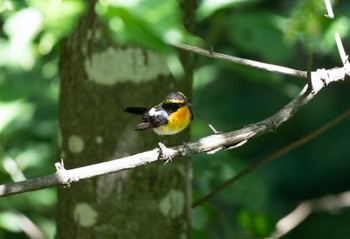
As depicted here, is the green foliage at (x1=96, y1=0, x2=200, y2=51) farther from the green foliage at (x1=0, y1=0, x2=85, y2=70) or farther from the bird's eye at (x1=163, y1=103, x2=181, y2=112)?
the bird's eye at (x1=163, y1=103, x2=181, y2=112)

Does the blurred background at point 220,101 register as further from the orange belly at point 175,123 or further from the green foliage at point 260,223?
the orange belly at point 175,123

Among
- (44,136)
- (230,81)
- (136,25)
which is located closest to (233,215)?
(230,81)

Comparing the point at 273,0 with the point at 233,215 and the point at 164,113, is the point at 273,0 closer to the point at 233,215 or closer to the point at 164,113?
the point at 233,215

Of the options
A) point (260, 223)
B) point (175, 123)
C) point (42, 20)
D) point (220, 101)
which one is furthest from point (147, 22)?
point (220, 101)

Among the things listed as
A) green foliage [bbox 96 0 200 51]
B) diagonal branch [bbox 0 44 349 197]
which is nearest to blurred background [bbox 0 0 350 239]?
green foliage [bbox 96 0 200 51]

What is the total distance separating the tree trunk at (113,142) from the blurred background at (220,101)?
0.12 metres

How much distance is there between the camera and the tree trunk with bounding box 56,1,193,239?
2.59m

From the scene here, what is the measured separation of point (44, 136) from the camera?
13.4 ft

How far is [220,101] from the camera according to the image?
6.25 metres

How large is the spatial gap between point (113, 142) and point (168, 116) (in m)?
0.43

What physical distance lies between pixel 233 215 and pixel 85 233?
11.4 ft

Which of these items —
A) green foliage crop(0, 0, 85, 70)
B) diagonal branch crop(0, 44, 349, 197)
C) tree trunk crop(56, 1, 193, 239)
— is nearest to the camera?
green foliage crop(0, 0, 85, 70)

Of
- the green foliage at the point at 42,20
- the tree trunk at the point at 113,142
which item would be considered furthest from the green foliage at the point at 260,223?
the green foliage at the point at 42,20

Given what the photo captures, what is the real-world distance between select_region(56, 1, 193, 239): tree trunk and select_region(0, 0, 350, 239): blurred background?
4.8 inches
